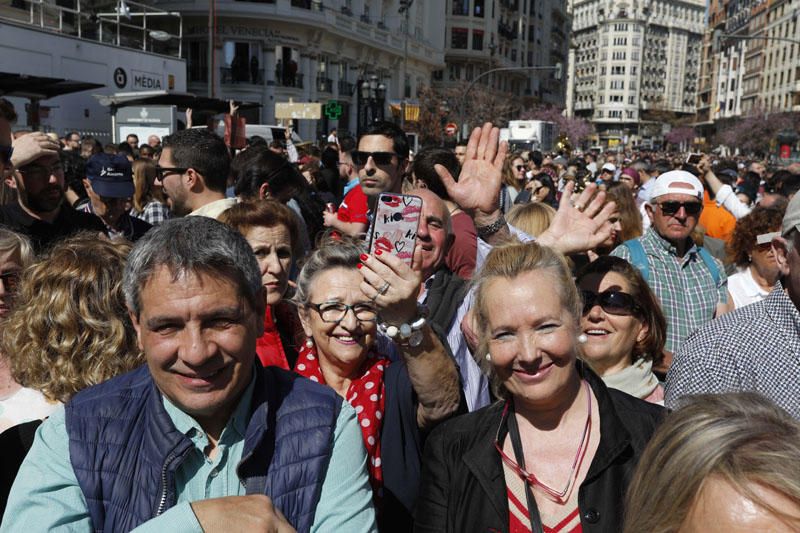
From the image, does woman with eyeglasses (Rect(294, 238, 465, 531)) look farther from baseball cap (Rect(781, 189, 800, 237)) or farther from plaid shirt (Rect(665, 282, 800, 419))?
baseball cap (Rect(781, 189, 800, 237))

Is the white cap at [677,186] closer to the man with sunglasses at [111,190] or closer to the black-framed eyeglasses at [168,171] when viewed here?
the black-framed eyeglasses at [168,171]

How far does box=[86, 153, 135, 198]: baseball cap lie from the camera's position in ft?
18.0

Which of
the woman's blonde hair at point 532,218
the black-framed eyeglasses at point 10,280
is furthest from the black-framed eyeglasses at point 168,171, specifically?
the woman's blonde hair at point 532,218

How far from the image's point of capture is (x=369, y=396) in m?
2.97

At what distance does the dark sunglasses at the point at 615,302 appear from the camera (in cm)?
367

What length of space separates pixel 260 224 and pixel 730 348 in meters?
2.31

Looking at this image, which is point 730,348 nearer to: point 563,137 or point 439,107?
point 563,137

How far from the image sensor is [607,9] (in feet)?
506

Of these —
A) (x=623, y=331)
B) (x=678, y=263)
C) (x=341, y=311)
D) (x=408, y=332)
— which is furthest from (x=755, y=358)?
(x=678, y=263)

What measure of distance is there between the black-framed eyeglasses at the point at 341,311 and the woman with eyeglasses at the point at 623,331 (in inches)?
43.2

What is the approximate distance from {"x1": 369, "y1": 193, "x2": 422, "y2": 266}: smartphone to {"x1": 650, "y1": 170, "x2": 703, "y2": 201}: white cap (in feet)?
10.1

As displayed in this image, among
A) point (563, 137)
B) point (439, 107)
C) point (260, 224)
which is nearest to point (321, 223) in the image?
point (260, 224)

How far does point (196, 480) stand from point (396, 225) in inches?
49.9

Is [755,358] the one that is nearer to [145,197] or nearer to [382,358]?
[382,358]
